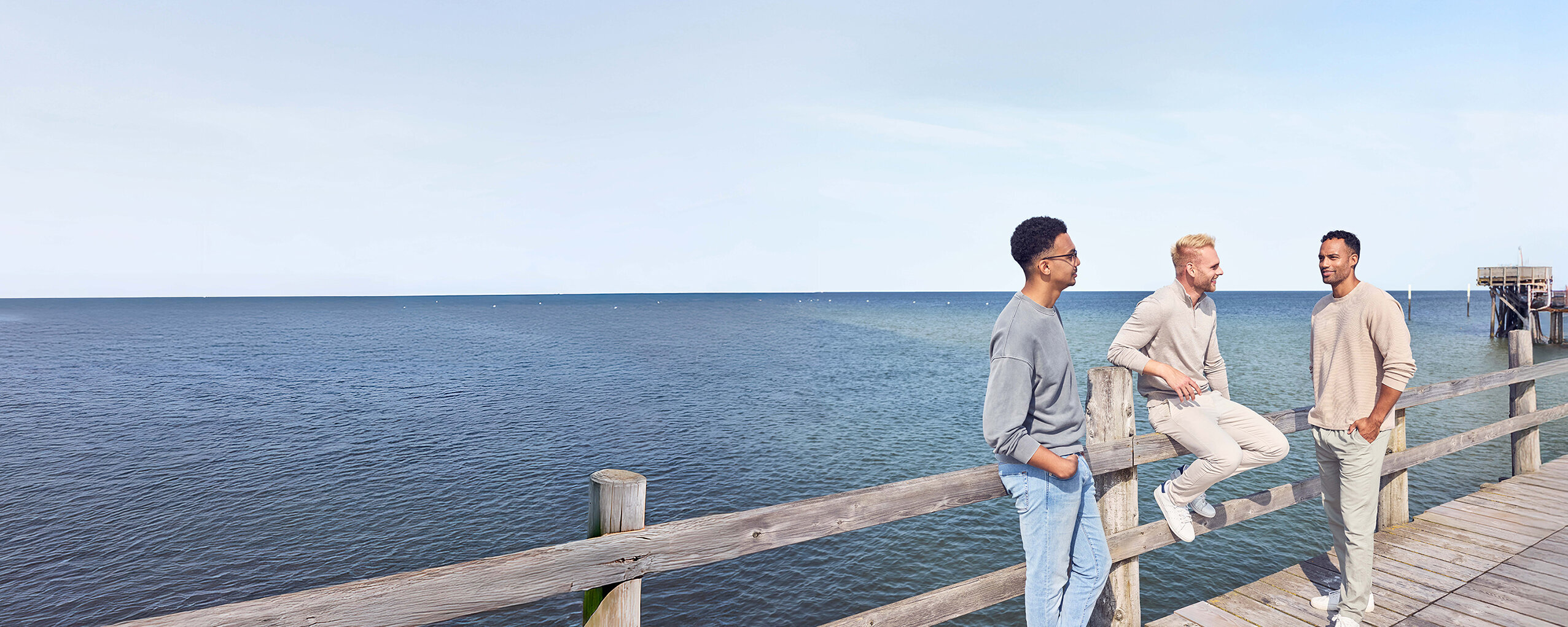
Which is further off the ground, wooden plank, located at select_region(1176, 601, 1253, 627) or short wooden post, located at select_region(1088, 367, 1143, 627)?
short wooden post, located at select_region(1088, 367, 1143, 627)

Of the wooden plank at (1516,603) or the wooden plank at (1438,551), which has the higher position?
the wooden plank at (1438,551)

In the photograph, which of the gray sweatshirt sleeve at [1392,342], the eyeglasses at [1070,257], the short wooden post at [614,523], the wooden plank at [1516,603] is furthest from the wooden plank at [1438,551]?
the short wooden post at [614,523]

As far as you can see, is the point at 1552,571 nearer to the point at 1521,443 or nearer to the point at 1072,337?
the point at 1521,443

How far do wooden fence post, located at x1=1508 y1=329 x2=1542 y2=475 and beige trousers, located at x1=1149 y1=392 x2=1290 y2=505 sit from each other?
4.17 m

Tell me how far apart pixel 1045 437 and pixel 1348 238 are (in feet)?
8.75

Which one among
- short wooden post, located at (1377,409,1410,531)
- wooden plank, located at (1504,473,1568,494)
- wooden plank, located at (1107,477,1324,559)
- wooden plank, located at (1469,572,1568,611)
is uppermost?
wooden plank, located at (1107,477,1324,559)

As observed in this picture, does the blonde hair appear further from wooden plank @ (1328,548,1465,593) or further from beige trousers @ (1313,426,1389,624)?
wooden plank @ (1328,548,1465,593)

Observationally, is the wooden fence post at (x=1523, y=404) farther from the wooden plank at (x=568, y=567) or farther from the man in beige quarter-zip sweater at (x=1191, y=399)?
the wooden plank at (x=568, y=567)

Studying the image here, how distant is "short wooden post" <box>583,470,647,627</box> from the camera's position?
2.57 metres

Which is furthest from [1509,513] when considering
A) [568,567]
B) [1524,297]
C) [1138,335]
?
[1524,297]

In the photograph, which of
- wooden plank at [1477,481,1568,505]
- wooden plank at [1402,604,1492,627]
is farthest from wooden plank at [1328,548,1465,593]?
wooden plank at [1477,481,1568,505]

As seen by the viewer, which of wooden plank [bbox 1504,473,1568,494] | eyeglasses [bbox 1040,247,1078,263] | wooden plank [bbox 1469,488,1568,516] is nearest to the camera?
eyeglasses [bbox 1040,247,1078,263]

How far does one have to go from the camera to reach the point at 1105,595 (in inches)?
157

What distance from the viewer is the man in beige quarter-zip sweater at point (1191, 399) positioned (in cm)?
387
